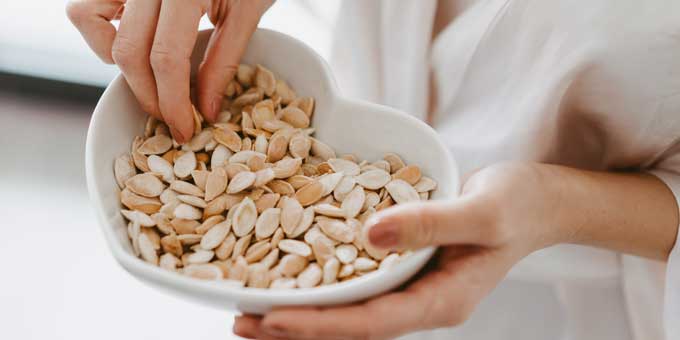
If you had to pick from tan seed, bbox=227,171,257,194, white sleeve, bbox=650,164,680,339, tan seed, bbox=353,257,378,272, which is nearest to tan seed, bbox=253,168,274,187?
tan seed, bbox=227,171,257,194

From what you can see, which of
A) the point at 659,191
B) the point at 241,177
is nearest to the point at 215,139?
the point at 241,177

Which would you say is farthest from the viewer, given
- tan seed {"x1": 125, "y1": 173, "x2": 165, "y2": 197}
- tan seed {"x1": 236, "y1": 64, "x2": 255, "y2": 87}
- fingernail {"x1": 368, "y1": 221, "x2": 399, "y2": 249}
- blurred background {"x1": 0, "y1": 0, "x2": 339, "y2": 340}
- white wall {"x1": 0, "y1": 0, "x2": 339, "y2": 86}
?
white wall {"x1": 0, "y1": 0, "x2": 339, "y2": 86}

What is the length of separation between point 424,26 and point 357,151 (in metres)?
0.16

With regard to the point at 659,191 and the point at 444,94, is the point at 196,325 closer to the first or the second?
the point at 444,94

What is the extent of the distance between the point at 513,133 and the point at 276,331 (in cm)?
30

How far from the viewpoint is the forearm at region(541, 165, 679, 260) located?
1.80 feet

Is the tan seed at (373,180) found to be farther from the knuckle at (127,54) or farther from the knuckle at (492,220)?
the knuckle at (127,54)

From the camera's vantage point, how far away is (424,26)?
649 mm

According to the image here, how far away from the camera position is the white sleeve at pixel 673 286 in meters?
0.58

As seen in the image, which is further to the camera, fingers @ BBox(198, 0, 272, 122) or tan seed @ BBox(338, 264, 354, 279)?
fingers @ BBox(198, 0, 272, 122)

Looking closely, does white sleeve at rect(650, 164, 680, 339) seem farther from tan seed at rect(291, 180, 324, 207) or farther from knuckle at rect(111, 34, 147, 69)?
knuckle at rect(111, 34, 147, 69)

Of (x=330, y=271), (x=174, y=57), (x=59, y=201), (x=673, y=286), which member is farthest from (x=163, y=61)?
(x=59, y=201)

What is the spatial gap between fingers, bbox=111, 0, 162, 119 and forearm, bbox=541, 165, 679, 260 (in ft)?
1.07

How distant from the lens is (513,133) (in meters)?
0.59
